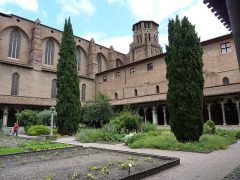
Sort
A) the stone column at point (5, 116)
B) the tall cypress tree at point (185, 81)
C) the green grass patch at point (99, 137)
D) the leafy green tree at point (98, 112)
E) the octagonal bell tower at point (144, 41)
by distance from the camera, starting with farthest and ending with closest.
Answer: the octagonal bell tower at point (144, 41) < the leafy green tree at point (98, 112) < the stone column at point (5, 116) < the green grass patch at point (99, 137) < the tall cypress tree at point (185, 81)

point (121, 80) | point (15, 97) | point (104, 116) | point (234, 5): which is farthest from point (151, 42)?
point (234, 5)

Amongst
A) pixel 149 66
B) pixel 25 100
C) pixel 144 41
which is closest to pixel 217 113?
pixel 149 66

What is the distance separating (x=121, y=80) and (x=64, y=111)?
54.4ft

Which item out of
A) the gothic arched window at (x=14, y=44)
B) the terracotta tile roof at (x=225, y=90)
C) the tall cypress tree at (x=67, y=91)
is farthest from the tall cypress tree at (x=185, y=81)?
the gothic arched window at (x=14, y=44)

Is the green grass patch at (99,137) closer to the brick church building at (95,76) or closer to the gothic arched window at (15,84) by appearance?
the brick church building at (95,76)

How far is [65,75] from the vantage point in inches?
884

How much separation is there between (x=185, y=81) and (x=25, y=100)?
2496cm

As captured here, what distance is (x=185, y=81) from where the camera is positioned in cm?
1268

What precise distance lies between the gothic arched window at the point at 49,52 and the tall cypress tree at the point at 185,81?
96.4ft

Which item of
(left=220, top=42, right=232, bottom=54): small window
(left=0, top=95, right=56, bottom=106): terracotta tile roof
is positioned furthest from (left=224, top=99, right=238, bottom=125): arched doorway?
(left=0, top=95, right=56, bottom=106): terracotta tile roof

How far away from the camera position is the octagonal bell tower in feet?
160

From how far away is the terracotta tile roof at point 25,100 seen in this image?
2850cm

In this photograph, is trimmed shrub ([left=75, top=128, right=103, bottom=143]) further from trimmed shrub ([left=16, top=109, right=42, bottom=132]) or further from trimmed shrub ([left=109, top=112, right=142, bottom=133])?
trimmed shrub ([left=16, top=109, right=42, bottom=132])

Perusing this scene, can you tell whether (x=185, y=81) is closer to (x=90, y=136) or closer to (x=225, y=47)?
(x=90, y=136)
